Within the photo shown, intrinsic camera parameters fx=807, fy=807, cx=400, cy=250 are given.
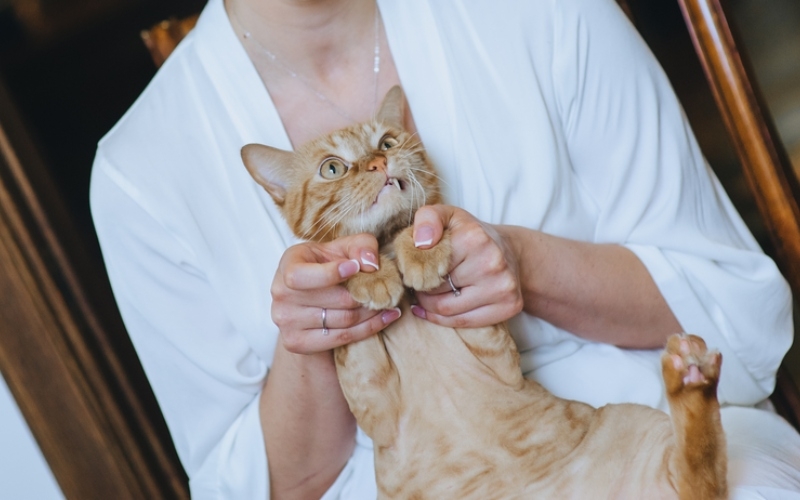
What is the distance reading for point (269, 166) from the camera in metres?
1.15

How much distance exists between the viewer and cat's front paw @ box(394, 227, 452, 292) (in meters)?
0.95

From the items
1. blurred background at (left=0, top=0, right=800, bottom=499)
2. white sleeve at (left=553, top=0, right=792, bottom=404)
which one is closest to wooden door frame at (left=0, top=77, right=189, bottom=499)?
blurred background at (left=0, top=0, right=800, bottom=499)

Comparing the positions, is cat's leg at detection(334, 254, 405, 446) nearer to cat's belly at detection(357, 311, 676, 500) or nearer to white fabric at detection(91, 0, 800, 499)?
cat's belly at detection(357, 311, 676, 500)

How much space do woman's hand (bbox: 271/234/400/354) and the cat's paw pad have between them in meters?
0.01

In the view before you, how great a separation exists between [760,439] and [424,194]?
0.59 metres

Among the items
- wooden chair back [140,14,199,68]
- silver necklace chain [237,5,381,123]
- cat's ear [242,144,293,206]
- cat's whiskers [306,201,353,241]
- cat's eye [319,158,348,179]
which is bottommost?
cat's whiskers [306,201,353,241]

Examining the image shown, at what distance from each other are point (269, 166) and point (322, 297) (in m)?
0.27

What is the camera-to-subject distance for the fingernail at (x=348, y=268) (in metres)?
0.92

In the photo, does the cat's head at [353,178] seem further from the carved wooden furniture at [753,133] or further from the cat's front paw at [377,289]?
the carved wooden furniture at [753,133]

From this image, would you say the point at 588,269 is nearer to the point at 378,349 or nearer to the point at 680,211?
the point at 680,211

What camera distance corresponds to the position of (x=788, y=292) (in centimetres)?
129

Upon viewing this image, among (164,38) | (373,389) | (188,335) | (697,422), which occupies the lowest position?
Result: (697,422)

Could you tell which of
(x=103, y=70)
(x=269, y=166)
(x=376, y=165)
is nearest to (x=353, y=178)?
(x=376, y=165)

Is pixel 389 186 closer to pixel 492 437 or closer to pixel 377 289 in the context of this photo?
pixel 377 289
